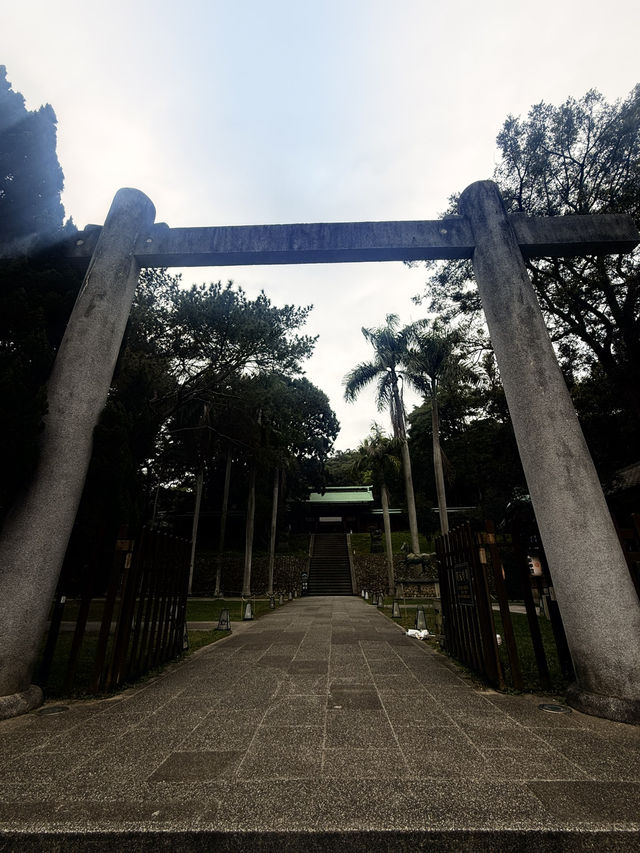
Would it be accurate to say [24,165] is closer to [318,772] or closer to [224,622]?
[318,772]

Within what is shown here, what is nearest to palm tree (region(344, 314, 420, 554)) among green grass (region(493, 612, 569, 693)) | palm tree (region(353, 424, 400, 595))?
palm tree (region(353, 424, 400, 595))

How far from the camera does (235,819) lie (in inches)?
76.4

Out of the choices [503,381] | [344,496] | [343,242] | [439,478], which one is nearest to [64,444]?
[343,242]

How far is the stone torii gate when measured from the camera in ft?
12.2

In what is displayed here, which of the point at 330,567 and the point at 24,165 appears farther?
the point at 330,567

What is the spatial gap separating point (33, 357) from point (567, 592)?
6.17m

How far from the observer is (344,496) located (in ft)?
127

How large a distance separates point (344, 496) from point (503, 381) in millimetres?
34642

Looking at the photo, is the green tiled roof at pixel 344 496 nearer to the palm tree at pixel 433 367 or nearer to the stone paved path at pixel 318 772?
the palm tree at pixel 433 367

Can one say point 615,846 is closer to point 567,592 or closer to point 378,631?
point 567,592

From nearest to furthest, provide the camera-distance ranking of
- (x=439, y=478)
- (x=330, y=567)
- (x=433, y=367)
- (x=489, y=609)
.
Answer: (x=489, y=609), (x=439, y=478), (x=433, y=367), (x=330, y=567)

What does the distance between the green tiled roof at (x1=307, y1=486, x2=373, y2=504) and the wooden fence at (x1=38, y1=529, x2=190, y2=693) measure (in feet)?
103

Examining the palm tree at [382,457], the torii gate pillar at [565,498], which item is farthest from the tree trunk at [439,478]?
the torii gate pillar at [565,498]

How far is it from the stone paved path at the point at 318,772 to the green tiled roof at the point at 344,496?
33.2 m
